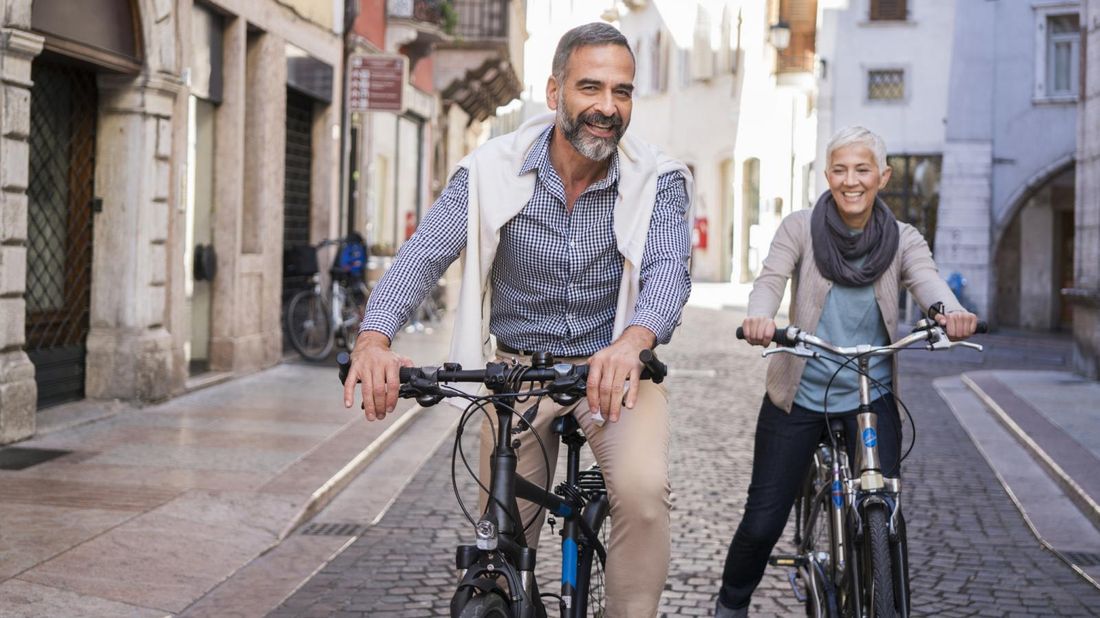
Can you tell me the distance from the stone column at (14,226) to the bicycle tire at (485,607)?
254 inches

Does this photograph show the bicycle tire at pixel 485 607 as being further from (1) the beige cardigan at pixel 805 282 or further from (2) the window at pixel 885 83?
(2) the window at pixel 885 83

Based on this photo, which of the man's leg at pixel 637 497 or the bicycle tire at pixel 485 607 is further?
the man's leg at pixel 637 497

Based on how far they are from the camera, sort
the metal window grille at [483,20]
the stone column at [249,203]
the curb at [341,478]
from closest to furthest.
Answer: the curb at [341,478]
the stone column at [249,203]
the metal window grille at [483,20]

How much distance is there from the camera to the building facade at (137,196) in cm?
913

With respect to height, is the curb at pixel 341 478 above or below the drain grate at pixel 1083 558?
above

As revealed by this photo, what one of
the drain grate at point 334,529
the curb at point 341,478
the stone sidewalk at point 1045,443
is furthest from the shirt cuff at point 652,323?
the drain grate at point 334,529

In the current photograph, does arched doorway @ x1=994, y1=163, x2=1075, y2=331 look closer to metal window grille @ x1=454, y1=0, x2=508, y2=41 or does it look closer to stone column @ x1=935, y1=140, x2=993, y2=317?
stone column @ x1=935, y1=140, x2=993, y2=317

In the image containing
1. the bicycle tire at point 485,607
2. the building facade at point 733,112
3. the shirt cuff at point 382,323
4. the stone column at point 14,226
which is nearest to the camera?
the bicycle tire at point 485,607

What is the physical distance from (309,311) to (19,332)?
6.72 meters

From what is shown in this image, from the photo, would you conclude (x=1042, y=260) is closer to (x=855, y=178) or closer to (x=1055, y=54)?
(x=1055, y=54)

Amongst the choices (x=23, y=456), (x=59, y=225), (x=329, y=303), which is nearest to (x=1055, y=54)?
(x=329, y=303)

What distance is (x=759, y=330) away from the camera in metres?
4.31

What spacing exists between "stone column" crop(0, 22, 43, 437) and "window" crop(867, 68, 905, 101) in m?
25.2

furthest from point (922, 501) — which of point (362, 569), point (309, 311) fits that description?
point (309, 311)
